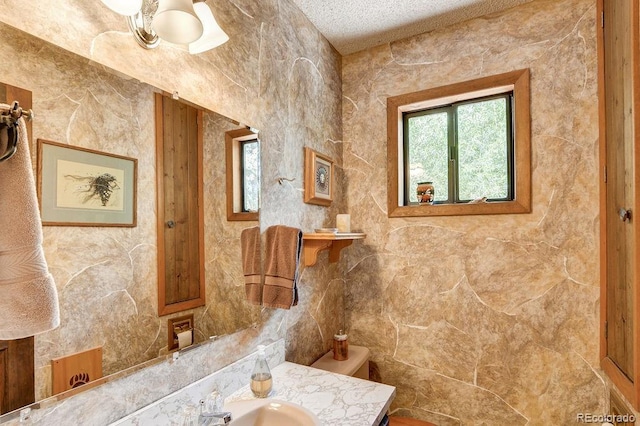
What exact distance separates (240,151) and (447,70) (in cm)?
135

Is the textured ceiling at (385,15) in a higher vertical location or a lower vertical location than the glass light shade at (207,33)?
higher

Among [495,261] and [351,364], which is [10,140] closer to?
[351,364]

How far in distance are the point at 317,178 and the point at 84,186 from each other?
1210 millimetres

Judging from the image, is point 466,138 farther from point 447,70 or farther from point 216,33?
point 216,33

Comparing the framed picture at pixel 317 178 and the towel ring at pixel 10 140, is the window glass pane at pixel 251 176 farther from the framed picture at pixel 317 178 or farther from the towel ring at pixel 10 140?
the towel ring at pixel 10 140

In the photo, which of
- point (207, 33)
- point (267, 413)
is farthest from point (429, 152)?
point (267, 413)

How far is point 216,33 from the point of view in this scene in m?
1.12

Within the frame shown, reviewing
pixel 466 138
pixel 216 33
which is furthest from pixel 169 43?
pixel 466 138

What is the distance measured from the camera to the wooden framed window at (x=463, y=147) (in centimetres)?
176

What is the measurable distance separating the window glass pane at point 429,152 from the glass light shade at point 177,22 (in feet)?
4.93

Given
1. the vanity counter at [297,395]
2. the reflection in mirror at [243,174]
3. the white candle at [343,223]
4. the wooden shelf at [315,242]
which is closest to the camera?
the vanity counter at [297,395]

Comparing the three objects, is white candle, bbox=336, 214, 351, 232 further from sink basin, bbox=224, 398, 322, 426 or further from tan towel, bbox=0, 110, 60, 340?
tan towel, bbox=0, 110, 60, 340

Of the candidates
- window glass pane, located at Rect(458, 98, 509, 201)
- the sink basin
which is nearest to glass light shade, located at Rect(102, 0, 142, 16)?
the sink basin

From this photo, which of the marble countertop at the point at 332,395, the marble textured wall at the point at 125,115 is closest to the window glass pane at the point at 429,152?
the marble textured wall at the point at 125,115
